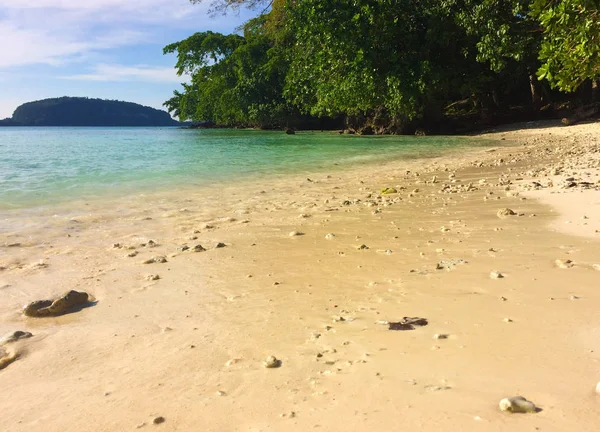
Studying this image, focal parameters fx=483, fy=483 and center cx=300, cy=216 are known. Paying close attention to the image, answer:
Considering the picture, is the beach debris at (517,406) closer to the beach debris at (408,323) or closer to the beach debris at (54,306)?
the beach debris at (408,323)

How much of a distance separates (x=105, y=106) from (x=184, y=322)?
535 ft

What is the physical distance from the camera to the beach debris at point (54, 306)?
3.06 m

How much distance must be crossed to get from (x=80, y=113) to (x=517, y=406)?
162230 mm

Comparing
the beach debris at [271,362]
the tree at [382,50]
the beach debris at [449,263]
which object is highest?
the tree at [382,50]

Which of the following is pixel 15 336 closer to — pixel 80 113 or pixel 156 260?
pixel 156 260

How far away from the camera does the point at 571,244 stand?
12.6 feet

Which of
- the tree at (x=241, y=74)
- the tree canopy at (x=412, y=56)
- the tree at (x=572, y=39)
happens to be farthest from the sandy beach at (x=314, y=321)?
the tree at (x=241, y=74)

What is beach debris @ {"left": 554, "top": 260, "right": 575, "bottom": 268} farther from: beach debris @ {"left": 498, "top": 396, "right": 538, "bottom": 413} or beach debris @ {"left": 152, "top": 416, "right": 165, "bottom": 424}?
beach debris @ {"left": 152, "top": 416, "right": 165, "bottom": 424}

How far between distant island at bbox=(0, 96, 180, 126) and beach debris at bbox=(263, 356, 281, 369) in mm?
160284

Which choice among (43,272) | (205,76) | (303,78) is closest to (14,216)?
(43,272)

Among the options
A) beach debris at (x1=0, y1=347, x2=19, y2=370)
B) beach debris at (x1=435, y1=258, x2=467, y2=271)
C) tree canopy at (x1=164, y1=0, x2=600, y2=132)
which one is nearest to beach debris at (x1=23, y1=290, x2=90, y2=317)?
beach debris at (x1=0, y1=347, x2=19, y2=370)

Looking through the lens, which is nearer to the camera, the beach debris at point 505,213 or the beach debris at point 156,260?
the beach debris at point 156,260

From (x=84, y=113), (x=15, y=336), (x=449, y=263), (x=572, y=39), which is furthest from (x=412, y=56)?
(x=84, y=113)

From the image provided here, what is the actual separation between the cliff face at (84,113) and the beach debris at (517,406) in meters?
161
